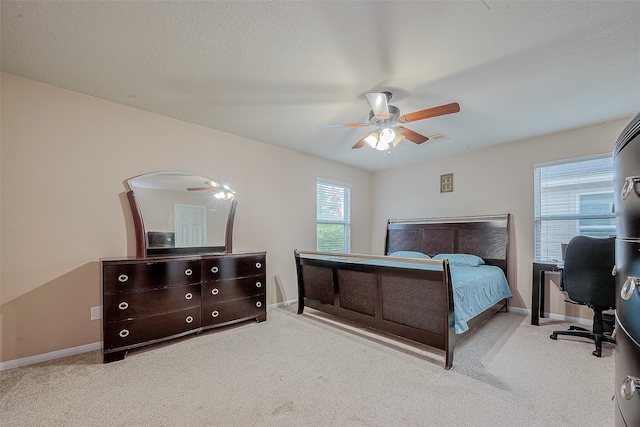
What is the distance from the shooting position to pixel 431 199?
16.4 feet

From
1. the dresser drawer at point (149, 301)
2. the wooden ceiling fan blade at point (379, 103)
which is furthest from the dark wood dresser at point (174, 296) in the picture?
the wooden ceiling fan blade at point (379, 103)

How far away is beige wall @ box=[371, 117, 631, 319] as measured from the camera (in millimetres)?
3574

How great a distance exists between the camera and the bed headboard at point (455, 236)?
412 cm

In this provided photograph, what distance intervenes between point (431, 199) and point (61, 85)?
16.9 ft

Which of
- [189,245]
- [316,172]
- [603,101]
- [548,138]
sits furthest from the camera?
[316,172]

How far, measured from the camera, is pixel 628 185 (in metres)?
0.79

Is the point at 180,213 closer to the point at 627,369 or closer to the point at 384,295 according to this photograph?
the point at 384,295

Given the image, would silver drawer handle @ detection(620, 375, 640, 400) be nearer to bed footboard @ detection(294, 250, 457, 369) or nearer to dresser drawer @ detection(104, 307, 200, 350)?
bed footboard @ detection(294, 250, 457, 369)

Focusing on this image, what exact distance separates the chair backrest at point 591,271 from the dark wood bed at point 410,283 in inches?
37.1

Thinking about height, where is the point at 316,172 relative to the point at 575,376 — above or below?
above

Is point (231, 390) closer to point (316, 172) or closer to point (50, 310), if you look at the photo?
point (50, 310)

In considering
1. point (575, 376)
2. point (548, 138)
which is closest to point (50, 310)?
point (575, 376)

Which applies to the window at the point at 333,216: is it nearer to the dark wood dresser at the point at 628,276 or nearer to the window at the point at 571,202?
the window at the point at 571,202

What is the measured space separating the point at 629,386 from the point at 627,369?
0.09 m
